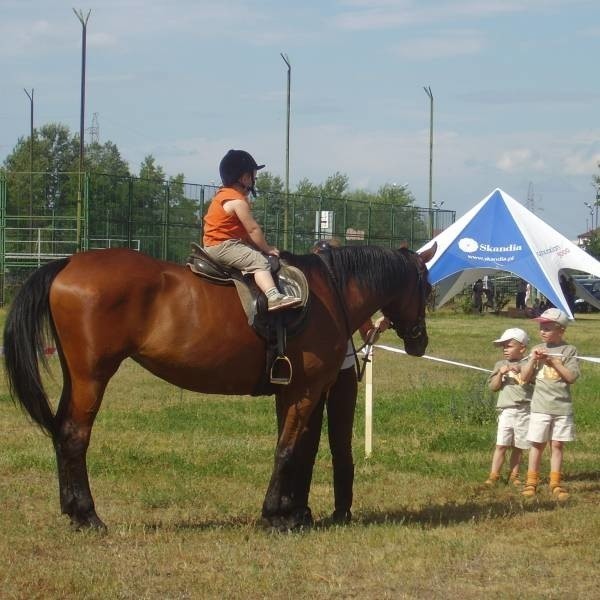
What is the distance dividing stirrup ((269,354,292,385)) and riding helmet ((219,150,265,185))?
1220 mm

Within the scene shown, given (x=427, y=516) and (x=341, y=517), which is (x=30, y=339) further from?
(x=427, y=516)

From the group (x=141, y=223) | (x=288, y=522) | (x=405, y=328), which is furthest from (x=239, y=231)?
(x=141, y=223)

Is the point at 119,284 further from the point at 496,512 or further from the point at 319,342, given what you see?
the point at 496,512

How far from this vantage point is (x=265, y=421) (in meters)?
12.4

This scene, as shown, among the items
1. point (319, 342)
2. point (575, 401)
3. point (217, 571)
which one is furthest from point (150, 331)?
point (575, 401)

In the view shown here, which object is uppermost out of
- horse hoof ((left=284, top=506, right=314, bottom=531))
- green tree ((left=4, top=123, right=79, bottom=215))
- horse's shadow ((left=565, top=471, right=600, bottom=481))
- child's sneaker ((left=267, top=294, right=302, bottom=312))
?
green tree ((left=4, top=123, right=79, bottom=215))

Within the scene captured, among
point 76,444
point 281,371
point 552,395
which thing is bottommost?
point 76,444

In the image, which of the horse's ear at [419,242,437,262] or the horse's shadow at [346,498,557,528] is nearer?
the horse's shadow at [346,498,557,528]

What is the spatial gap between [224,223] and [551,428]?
3.41 metres

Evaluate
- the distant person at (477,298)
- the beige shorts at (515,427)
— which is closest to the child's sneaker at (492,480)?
the beige shorts at (515,427)

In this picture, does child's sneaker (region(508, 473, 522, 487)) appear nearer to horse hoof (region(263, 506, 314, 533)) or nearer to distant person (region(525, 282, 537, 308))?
horse hoof (region(263, 506, 314, 533))

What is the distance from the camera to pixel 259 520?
782cm

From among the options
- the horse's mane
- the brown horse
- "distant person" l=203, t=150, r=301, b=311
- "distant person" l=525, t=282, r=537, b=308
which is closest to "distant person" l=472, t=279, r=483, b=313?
"distant person" l=525, t=282, r=537, b=308

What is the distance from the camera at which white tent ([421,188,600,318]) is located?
80.9 feet
